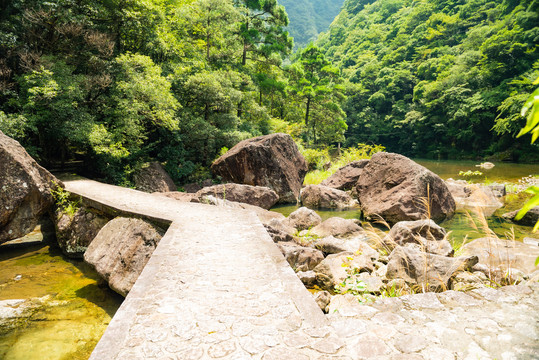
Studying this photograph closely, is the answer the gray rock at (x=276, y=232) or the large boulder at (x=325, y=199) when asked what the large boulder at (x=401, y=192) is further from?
the gray rock at (x=276, y=232)

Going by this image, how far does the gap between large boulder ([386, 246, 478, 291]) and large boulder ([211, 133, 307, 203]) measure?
23.0ft

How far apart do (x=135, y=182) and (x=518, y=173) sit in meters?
21.7

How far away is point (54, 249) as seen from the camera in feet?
21.2

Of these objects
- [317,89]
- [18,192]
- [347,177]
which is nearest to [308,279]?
[18,192]

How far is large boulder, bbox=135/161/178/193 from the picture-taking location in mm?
10500

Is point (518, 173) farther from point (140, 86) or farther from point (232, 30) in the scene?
point (140, 86)

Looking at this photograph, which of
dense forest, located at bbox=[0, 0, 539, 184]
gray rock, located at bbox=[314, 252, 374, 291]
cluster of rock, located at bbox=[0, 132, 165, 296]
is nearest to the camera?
cluster of rock, located at bbox=[0, 132, 165, 296]

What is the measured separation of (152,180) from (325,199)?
20.5ft

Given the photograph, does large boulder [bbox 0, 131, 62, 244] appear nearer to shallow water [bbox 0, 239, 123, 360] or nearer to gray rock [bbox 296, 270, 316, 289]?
shallow water [bbox 0, 239, 123, 360]

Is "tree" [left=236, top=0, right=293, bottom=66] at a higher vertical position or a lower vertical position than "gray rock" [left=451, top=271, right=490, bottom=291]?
higher

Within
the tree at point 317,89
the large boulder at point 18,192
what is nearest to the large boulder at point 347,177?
the large boulder at point 18,192

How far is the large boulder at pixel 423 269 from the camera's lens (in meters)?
3.90

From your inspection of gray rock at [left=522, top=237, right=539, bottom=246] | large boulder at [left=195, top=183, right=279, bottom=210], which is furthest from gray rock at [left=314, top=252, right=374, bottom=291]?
large boulder at [left=195, top=183, right=279, bottom=210]

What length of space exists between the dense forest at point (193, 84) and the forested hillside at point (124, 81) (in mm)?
45
